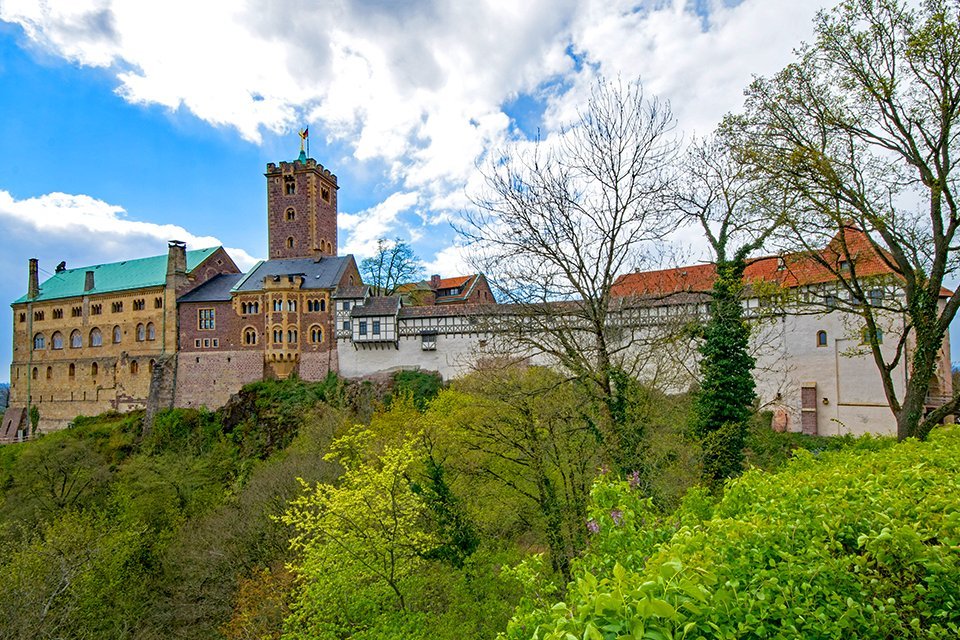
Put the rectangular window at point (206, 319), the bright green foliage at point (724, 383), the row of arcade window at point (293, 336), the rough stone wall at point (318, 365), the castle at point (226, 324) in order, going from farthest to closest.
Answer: the rectangular window at point (206, 319), the row of arcade window at point (293, 336), the rough stone wall at point (318, 365), the castle at point (226, 324), the bright green foliage at point (724, 383)

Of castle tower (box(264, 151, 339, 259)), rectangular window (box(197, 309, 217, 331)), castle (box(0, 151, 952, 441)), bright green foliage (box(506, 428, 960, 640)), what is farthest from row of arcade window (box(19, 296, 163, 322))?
bright green foliage (box(506, 428, 960, 640))

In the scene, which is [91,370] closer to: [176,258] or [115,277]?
[115,277]

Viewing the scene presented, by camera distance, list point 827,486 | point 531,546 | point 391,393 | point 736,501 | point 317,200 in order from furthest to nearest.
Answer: point 317,200, point 391,393, point 531,546, point 736,501, point 827,486

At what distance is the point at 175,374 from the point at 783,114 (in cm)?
3889

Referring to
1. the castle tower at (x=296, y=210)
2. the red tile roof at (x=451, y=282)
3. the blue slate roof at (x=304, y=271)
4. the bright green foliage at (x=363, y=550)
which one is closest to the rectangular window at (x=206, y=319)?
the blue slate roof at (x=304, y=271)

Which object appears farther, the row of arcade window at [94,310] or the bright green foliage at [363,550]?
the row of arcade window at [94,310]

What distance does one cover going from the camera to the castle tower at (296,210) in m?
40.5

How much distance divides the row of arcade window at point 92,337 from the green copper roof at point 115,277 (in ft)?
9.67

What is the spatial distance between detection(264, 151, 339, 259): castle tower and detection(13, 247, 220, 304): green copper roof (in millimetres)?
4794

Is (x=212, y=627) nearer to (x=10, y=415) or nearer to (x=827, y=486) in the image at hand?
(x=827, y=486)

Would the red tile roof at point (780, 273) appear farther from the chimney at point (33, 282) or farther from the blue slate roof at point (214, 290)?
the chimney at point (33, 282)

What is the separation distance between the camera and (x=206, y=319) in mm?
36125

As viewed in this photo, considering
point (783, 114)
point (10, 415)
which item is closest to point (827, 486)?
point (783, 114)

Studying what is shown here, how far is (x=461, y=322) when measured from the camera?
31.8m
